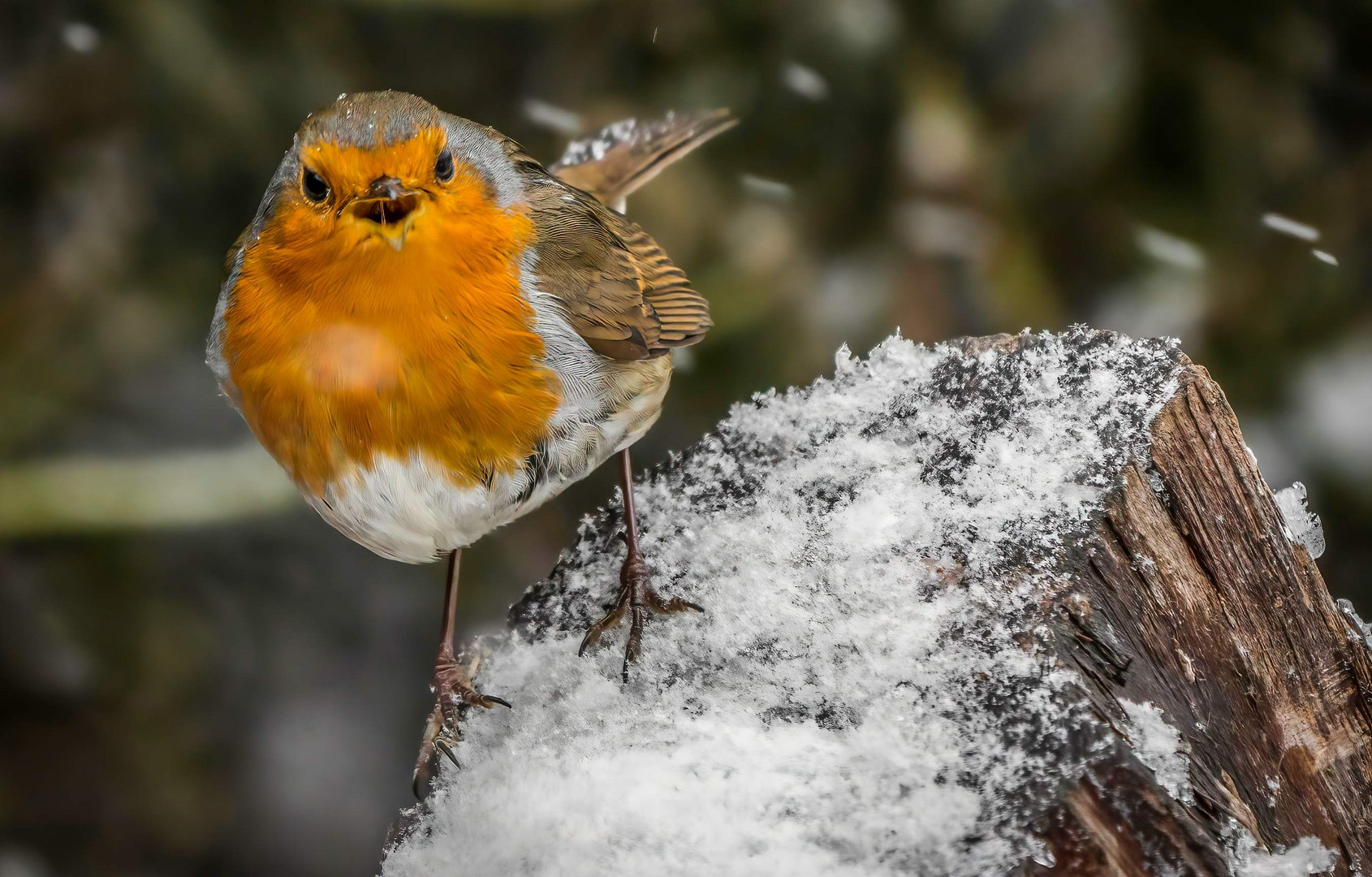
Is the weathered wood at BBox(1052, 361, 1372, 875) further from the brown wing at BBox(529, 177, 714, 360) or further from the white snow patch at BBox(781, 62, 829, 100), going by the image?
the white snow patch at BBox(781, 62, 829, 100)

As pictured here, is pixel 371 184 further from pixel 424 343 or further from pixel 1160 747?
pixel 1160 747

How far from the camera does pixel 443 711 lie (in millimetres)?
1933

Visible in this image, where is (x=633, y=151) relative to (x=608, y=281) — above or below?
above

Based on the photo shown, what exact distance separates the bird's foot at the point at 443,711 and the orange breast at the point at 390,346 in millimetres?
404

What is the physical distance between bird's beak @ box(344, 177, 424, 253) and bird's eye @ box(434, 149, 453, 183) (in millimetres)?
65

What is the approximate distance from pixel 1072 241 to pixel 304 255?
7.03 feet

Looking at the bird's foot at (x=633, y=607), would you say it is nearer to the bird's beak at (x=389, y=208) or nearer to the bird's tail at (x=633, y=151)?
the bird's beak at (x=389, y=208)

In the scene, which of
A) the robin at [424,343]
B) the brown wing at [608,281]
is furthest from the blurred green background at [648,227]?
the robin at [424,343]

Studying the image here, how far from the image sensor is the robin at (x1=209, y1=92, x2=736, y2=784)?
1.57m

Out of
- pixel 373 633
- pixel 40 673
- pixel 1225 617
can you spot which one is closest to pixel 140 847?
pixel 40 673

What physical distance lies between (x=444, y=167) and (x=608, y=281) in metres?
0.44

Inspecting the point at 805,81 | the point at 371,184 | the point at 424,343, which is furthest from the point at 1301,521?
the point at 805,81

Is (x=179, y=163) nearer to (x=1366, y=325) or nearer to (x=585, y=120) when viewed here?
(x=585, y=120)

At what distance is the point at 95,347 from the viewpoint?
9.06 ft
